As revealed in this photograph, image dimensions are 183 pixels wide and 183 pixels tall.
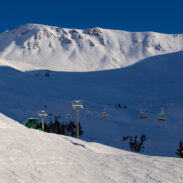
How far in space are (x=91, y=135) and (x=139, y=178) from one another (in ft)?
107

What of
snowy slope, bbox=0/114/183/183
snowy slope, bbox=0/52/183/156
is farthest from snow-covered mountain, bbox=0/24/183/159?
snowy slope, bbox=0/114/183/183

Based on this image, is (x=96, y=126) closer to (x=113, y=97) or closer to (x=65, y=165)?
(x=65, y=165)

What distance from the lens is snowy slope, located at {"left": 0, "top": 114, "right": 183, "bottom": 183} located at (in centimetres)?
823

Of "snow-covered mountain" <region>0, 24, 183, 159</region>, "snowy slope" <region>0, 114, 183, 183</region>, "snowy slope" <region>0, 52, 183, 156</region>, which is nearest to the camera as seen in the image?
"snowy slope" <region>0, 114, 183, 183</region>

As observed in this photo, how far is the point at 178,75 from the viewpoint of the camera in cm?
11712

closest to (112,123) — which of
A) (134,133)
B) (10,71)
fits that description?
(134,133)

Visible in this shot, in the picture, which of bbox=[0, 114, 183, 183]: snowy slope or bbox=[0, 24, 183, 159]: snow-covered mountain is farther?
bbox=[0, 24, 183, 159]: snow-covered mountain

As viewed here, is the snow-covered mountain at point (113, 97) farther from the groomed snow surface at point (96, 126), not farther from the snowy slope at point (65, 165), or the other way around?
the snowy slope at point (65, 165)

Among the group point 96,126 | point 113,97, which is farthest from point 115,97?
point 96,126

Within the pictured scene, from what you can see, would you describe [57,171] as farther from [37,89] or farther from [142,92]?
[142,92]

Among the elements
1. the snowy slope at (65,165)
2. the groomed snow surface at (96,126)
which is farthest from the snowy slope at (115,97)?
the snowy slope at (65,165)

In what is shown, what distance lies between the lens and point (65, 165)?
9.28 m

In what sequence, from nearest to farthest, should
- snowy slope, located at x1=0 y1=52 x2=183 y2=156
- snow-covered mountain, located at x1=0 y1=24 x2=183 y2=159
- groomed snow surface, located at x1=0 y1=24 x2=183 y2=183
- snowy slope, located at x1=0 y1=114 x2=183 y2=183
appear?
snowy slope, located at x1=0 y1=114 x2=183 y2=183 → groomed snow surface, located at x1=0 y1=24 x2=183 y2=183 → snowy slope, located at x1=0 y1=52 x2=183 y2=156 → snow-covered mountain, located at x1=0 y1=24 x2=183 y2=159

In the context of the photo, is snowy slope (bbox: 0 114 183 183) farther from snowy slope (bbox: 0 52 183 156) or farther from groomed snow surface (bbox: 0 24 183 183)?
snowy slope (bbox: 0 52 183 156)
